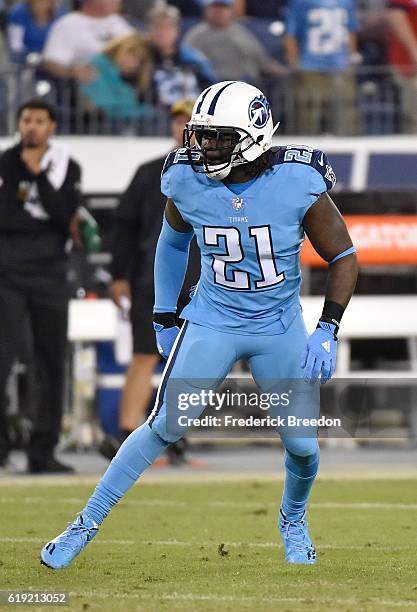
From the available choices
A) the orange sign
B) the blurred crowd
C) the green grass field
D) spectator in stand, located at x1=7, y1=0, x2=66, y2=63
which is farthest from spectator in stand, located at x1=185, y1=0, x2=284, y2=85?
the green grass field

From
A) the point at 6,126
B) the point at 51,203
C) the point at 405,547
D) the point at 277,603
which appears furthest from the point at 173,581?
the point at 6,126

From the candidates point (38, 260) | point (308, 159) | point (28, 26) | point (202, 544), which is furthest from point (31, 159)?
point (308, 159)

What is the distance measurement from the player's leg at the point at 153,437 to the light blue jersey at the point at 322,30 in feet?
28.6

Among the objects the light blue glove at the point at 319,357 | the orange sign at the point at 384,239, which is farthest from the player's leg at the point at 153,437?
the orange sign at the point at 384,239

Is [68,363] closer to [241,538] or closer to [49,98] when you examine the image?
[49,98]

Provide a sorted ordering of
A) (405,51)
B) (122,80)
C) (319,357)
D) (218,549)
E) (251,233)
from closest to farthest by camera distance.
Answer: (319,357), (251,233), (218,549), (122,80), (405,51)

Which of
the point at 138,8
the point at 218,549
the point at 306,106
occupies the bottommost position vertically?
the point at 306,106

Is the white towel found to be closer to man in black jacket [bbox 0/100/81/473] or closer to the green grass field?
man in black jacket [bbox 0/100/81/473]

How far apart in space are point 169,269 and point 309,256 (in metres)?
6.52

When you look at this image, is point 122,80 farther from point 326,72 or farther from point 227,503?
point 227,503

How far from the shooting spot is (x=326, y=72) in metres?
14.1

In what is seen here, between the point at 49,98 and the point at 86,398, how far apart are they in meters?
3.05

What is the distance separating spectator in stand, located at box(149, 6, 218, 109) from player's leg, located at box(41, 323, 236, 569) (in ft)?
26.8

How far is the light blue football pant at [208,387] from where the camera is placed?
18.1 ft
